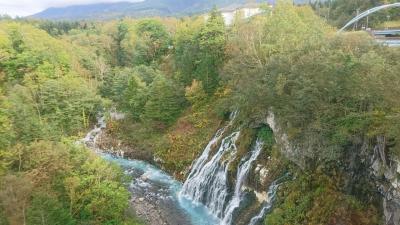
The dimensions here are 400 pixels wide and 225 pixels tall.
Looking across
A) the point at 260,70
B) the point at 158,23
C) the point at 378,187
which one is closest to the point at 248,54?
the point at 260,70

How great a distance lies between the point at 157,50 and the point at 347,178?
147 feet

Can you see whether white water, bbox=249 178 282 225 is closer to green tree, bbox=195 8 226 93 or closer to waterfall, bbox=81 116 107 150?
green tree, bbox=195 8 226 93

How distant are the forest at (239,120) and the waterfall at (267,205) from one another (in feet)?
2.29

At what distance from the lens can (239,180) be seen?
86.3ft

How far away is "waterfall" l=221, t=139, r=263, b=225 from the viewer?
25.2m

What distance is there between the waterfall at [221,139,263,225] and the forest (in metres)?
0.85

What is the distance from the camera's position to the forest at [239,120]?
19.2 m

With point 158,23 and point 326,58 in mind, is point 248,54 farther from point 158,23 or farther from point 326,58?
point 158,23

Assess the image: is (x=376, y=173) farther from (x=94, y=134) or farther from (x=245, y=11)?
(x=245, y=11)

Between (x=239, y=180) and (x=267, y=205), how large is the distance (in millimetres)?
3222

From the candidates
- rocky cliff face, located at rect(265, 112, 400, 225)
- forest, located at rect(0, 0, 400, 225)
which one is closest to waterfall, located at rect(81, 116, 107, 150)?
forest, located at rect(0, 0, 400, 225)

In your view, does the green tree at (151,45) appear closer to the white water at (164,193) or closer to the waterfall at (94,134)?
the waterfall at (94,134)

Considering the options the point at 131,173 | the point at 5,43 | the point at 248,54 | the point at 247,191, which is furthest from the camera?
the point at 5,43

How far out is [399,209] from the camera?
1797 cm
